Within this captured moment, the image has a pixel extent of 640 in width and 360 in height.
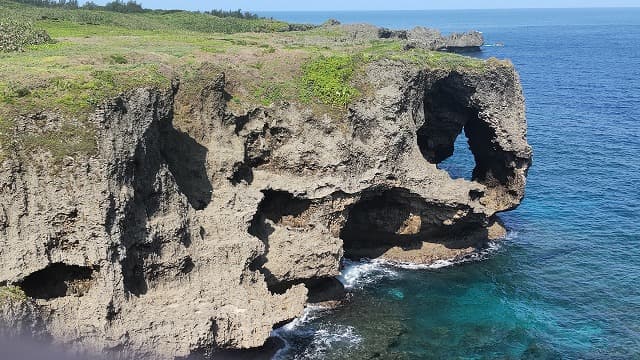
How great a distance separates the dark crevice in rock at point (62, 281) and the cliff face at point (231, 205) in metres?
0.07

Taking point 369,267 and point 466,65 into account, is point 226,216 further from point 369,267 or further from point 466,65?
point 466,65

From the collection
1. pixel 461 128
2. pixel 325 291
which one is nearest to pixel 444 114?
pixel 461 128

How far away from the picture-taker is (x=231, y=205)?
36.5 m

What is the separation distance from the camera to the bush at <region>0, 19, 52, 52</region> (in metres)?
43.7

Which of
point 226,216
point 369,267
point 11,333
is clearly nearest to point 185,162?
point 226,216

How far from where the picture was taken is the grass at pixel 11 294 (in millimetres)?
24731

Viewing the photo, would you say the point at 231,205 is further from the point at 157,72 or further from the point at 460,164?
the point at 460,164

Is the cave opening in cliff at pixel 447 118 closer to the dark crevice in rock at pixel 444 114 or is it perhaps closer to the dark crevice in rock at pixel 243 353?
the dark crevice in rock at pixel 444 114

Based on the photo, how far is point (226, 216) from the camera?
35.5 meters

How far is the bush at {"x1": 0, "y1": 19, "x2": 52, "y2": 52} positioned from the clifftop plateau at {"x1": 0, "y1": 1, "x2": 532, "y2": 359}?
162 centimetres

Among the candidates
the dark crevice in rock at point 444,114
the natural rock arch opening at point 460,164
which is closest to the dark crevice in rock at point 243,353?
the dark crevice in rock at point 444,114

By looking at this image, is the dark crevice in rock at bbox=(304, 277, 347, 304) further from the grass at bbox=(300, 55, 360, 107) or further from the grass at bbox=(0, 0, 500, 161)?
the grass at bbox=(300, 55, 360, 107)

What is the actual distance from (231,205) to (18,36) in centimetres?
2427

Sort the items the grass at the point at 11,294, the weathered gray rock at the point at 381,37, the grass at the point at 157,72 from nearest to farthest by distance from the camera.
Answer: the grass at the point at 11,294 → the grass at the point at 157,72 → the weathered gray rock at the point at 381,37
